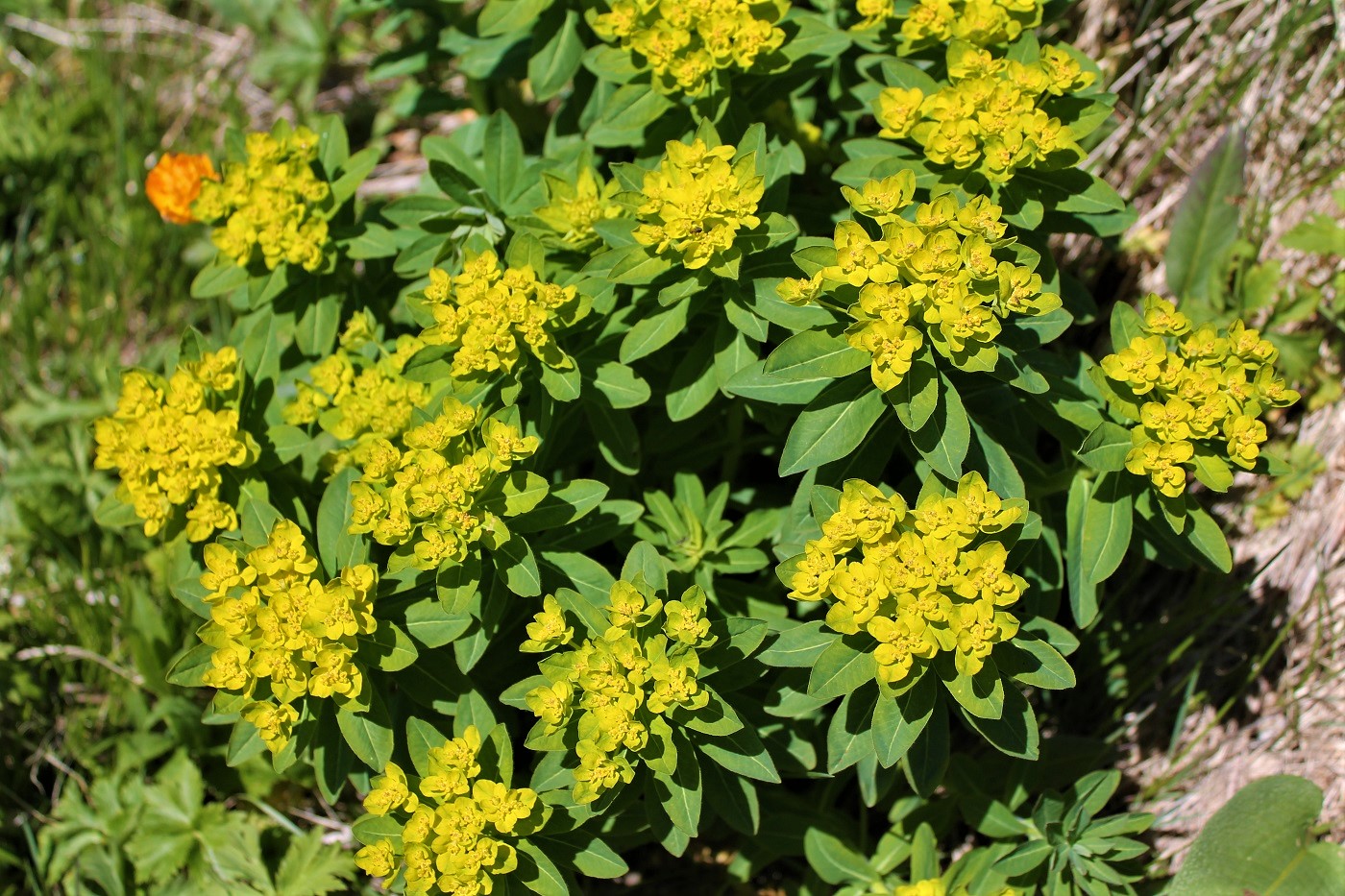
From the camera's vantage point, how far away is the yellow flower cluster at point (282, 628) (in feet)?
9.40

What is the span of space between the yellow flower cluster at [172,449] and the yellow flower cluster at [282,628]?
0.84 feet

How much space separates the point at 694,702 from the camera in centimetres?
280

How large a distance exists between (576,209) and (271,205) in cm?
94

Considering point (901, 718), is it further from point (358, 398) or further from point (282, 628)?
point (358, 398)

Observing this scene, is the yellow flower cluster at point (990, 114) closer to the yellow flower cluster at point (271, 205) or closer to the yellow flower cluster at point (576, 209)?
the yellow flower cluster at point (576, 209)

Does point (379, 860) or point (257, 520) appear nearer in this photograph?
point (379, 860)

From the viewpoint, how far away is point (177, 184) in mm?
4129

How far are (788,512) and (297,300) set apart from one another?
171 centimetres

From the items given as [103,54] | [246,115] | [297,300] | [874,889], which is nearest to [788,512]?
[874,889]

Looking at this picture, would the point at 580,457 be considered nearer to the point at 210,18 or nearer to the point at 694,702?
the point at 694,702

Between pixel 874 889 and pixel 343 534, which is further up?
pixel 343 534

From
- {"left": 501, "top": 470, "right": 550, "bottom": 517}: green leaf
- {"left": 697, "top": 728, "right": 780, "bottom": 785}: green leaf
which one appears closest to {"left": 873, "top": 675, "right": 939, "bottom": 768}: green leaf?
{"left": 697, "top": 728, "right": 780, "bottom": 785}: green leaf

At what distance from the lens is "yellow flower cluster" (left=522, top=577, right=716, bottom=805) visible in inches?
108

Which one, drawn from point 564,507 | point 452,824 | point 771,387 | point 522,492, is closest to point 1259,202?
point 771,387
